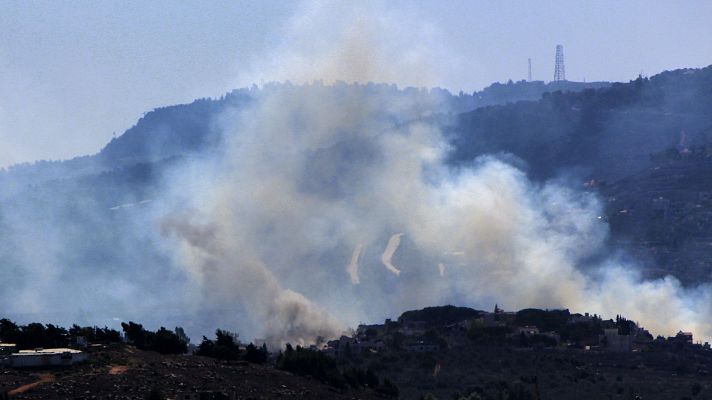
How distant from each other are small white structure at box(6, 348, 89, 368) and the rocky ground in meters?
0.63

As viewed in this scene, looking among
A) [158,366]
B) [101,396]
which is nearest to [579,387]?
[158,366]

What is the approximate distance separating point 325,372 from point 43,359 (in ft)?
67.7

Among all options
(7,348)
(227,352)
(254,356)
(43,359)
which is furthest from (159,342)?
(43,359)

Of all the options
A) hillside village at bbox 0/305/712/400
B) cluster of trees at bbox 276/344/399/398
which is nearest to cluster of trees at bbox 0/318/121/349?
hillside village at bbox 0/305/712/400

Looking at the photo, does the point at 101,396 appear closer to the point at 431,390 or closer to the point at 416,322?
the point at 431,390

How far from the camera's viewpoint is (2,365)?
263 feet

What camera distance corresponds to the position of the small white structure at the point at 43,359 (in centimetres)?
8069

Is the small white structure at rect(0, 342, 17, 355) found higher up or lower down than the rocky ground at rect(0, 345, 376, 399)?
higher up

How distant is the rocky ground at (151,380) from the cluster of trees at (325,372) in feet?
7.19

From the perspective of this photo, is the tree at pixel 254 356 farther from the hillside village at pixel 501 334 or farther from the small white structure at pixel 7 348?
the hillside village at pixel 501 334

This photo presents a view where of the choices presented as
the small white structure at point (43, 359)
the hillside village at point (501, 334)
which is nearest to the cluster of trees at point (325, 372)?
the small white structure at point (43, 359)

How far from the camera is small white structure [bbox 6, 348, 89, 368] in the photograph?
80.7m

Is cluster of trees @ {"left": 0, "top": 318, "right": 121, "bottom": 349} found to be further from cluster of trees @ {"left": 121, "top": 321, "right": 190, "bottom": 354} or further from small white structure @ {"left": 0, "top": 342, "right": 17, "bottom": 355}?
small white structure @ {"left": 0, "top": 342, "right": 17, "bottom": 355}

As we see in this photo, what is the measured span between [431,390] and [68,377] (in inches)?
1857
